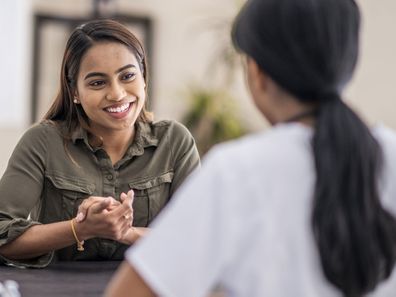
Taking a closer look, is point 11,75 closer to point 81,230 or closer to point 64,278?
point 81,230

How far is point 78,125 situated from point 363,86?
16.2 feet

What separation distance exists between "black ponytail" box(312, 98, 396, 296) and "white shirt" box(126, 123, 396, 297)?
0.06 ft

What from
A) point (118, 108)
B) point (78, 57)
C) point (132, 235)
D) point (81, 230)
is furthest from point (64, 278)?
point (78, 57)

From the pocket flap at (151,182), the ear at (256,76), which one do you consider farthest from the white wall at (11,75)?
the ear at (256,76)

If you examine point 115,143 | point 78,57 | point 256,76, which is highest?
point 256,76

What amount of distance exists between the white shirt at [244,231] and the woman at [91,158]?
0.96 m

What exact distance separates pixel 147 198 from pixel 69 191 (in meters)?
0.22

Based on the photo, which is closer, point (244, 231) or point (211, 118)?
point (244, 231)

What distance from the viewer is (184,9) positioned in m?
6.98

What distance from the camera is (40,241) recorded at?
2.11 meters

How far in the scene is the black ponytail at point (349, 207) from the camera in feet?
3.78

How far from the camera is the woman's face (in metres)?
2.21

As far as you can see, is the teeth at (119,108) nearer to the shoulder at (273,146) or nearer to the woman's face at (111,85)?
the woman's face at (111,85)

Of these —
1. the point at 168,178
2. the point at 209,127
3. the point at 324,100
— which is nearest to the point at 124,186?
the point at 168,178
